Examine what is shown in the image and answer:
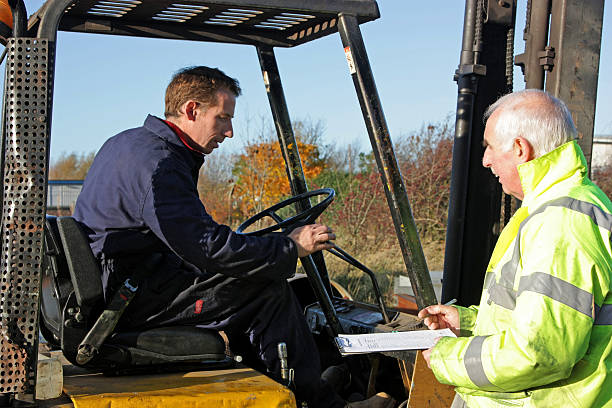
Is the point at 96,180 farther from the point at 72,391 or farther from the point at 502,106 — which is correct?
the point at 502,106

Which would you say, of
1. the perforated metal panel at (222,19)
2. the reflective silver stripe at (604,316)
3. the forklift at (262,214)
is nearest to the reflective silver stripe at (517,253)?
the reflective silver stripe at (604,316)

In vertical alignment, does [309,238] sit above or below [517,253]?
below

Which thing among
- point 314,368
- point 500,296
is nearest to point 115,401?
point 314,368

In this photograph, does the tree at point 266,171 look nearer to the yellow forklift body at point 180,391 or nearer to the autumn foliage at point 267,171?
the autumn foliage at point 267,171

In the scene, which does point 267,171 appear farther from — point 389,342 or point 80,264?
point 389,342

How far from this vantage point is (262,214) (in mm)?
3412

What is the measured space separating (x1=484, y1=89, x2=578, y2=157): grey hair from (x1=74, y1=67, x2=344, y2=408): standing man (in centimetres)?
92

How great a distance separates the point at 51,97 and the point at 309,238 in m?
1.06

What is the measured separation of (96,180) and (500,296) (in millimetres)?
1588

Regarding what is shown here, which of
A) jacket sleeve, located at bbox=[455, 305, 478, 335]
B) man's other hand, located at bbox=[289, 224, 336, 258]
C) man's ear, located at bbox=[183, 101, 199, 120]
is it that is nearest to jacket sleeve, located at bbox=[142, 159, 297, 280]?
man's other hand, located at bbox=[289, 224, 336, 258]

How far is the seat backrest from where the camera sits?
2.38 m

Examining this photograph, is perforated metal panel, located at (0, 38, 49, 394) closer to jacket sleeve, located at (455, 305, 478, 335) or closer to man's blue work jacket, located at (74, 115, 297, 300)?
man's blue work jacket, located at (74, 115, 297, 300)

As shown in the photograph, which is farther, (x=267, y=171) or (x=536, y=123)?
(x=267, y=171)

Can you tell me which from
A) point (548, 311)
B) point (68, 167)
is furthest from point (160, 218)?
point (68, 167)
